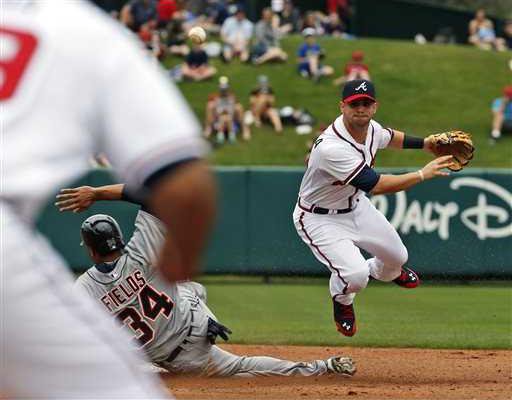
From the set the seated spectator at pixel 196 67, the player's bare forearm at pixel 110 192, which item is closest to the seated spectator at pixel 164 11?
the seated spectator at pixel 196 67

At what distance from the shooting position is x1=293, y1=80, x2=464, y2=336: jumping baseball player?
8180 mm

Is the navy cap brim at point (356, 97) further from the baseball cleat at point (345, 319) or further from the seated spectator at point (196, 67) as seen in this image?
the seated spectator at point (196, 67)

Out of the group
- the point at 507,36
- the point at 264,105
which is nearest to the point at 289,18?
the point at 507,36

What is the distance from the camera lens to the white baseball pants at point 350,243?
27.6 ft

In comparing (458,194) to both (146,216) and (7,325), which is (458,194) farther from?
(7,325)

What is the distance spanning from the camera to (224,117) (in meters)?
23.8

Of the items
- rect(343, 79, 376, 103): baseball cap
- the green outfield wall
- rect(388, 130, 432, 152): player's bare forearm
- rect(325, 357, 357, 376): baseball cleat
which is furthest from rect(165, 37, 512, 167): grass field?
rect(325, 357, 357, 376): baseball cleat

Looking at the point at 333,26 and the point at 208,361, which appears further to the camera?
the point at 333,26

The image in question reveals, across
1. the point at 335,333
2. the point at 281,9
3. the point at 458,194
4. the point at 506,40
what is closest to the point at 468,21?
the point at 506,40

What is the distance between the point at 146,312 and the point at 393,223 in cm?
857

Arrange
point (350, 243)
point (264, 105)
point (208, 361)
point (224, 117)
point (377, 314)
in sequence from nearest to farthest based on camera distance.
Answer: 1. point (208, 361)
2. point (350, 243)
3. point (377, 314)
4. point (224, 117)
5. point (264, 105)

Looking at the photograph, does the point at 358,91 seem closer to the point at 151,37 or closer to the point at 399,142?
the point at 399,142

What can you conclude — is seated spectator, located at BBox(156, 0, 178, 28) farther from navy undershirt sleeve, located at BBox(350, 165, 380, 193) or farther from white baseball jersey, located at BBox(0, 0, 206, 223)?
white baseball jersey, located at BBox(0, 0, 206, 223)

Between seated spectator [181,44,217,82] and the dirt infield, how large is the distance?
1691cm
